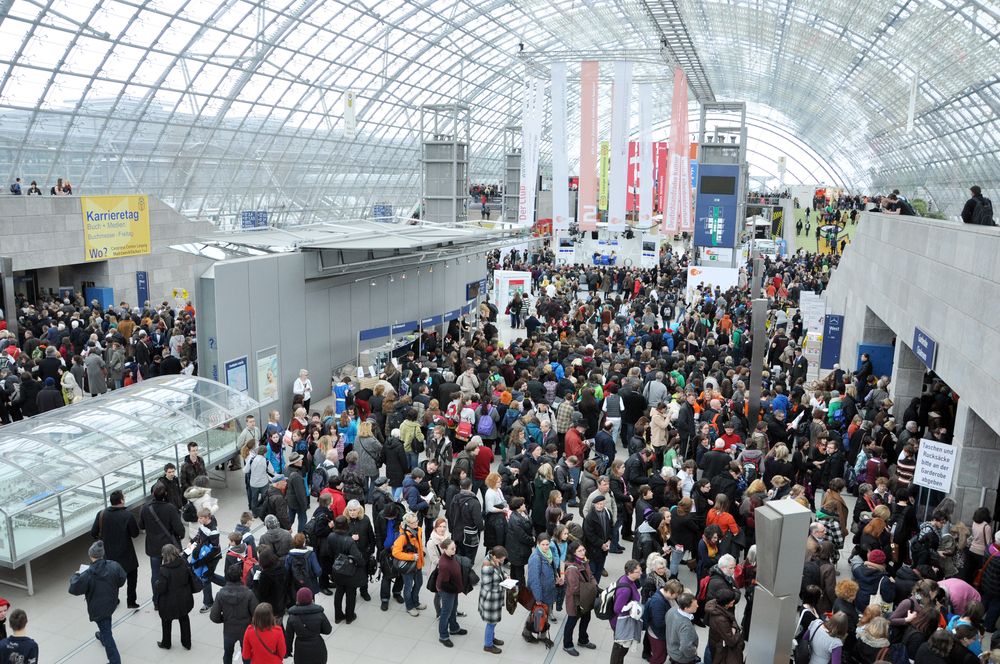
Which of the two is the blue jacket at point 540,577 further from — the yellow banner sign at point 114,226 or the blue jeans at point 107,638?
the yellow banner sign at point 114,226

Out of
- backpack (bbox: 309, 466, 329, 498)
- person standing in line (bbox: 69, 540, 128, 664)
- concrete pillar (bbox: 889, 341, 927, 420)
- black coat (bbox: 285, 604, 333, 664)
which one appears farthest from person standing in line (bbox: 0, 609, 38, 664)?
concrete pillar (bbox: 889, 341, 927, 420)

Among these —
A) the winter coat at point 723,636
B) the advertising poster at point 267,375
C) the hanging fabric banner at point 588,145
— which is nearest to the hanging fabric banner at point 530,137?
the hanging fabric banner at point 588,145

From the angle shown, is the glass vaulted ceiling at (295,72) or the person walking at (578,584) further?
the glass vaulted ceiling at (295,72)

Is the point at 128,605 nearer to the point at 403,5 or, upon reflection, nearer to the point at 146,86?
the point at 146,86

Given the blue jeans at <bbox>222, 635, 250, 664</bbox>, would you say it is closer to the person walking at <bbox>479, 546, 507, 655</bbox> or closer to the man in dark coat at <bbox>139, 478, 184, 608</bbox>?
the man in dark coat at <bbox>139, 478, 184, 608</bbox>

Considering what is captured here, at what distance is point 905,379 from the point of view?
583 inches

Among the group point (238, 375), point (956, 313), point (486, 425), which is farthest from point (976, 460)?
point (238, 375)

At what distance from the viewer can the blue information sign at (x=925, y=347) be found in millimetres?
12055

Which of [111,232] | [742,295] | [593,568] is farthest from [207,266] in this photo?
[742,295]

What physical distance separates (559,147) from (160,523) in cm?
2073

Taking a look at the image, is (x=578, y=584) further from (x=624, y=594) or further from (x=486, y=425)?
(x=486, y=425)

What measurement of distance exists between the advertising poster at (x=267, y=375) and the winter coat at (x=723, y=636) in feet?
33.9

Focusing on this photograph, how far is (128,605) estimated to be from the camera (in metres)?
8.81

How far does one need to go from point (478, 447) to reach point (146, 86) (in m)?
25.5
